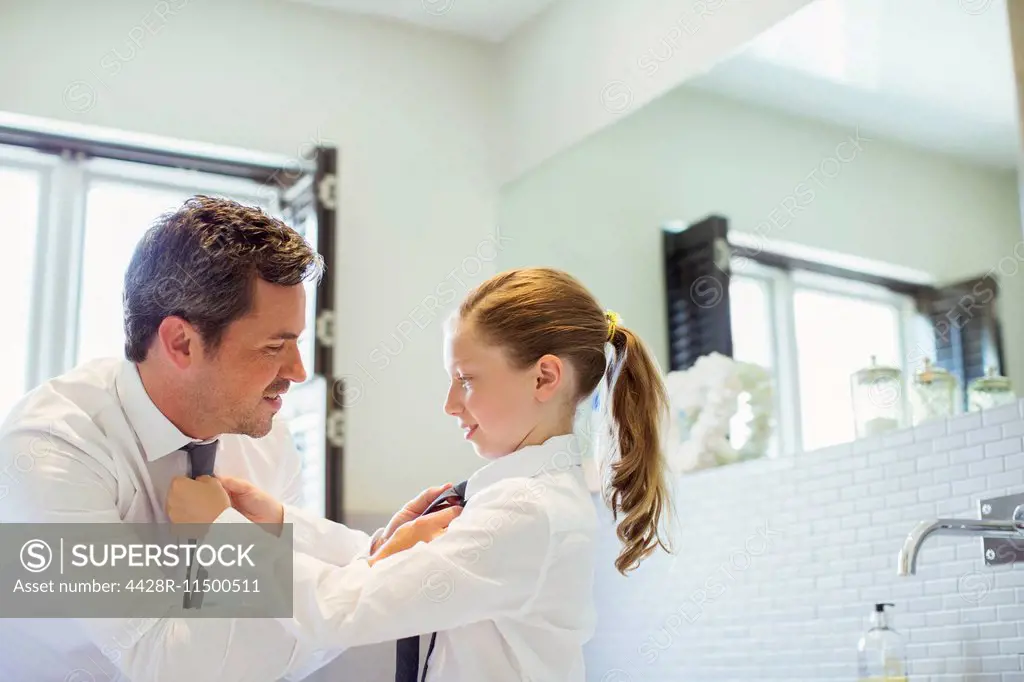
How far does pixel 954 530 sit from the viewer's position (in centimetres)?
192

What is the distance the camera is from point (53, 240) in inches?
137

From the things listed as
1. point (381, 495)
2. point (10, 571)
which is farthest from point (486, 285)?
point (381, 495)

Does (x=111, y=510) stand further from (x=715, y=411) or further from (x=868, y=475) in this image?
(x=715, y=411)

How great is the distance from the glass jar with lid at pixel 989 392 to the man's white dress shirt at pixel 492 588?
37.1 inches

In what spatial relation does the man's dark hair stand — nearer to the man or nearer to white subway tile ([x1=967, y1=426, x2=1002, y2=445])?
the man

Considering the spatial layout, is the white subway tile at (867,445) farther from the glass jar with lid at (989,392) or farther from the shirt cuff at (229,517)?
the shirt cuff at (229,517)

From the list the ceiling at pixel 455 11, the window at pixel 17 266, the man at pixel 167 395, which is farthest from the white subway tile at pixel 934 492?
the window at pixel 17 266

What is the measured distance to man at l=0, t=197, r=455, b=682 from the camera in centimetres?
160

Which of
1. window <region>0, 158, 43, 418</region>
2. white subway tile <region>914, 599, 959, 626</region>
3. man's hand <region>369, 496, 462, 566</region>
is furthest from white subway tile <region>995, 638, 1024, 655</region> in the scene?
window <region>0, 158, 43, 418</region>

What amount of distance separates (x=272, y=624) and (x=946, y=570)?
53.4 inches

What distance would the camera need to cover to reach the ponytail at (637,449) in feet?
5.70

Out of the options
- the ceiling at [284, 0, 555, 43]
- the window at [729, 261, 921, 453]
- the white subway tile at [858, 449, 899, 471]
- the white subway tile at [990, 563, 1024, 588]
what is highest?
the ceiling at [284, 0, 555, 43]

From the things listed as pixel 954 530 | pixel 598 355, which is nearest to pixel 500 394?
pixel 598 355

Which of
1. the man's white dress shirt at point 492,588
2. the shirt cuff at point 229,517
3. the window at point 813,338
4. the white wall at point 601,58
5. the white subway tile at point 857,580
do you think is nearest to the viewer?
the man's white dress shirt at point 492,588
